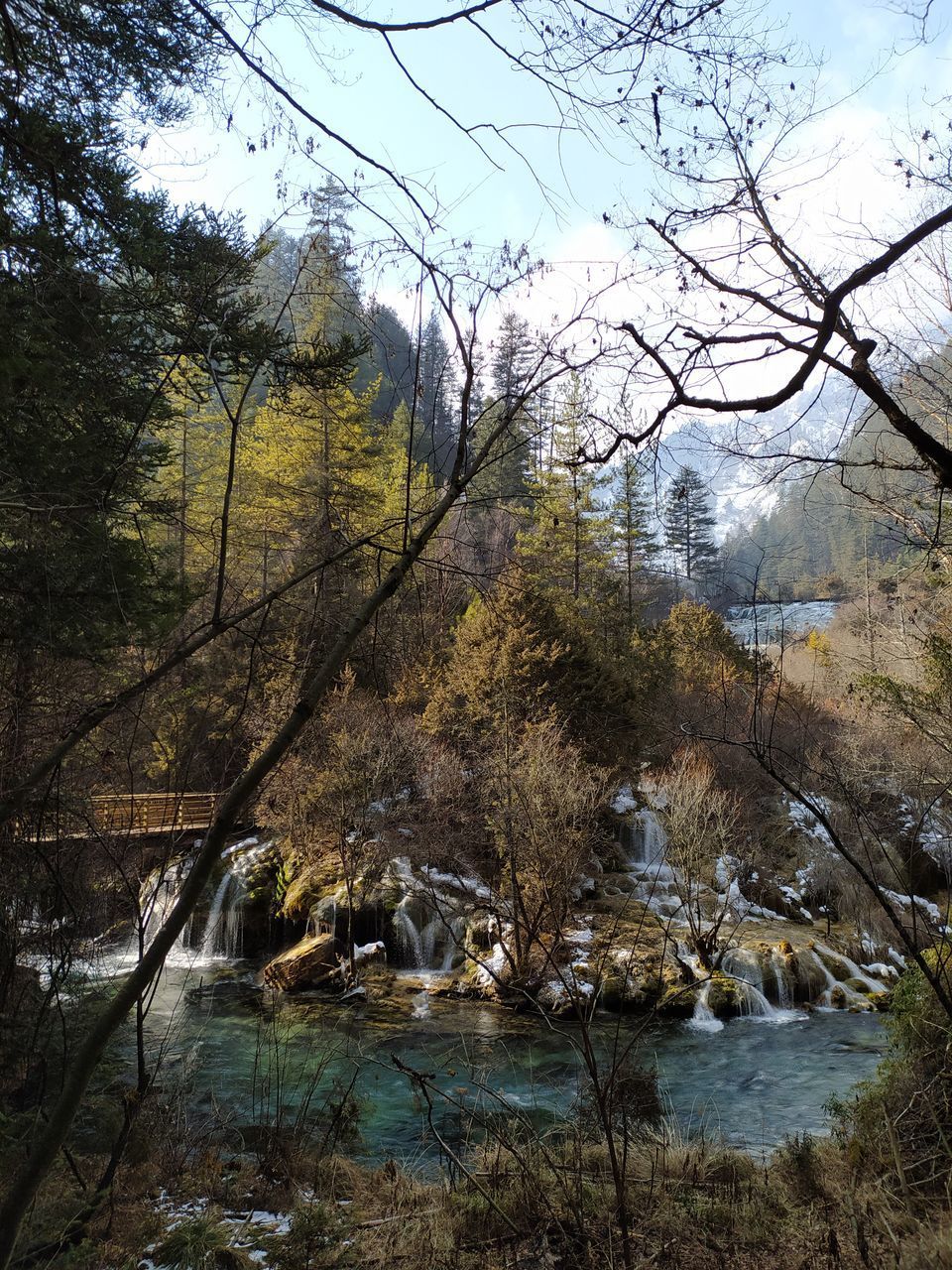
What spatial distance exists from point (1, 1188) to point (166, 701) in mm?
2845

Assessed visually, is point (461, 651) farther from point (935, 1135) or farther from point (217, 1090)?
point (935, 1135)

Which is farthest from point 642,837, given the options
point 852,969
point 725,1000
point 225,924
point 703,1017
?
point 225,924

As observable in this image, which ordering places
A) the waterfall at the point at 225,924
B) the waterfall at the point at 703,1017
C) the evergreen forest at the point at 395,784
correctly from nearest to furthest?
the evergreen forest at the point at 395,784, the waterfall at the point at 703,1017, the waterfall at the point at 225,924

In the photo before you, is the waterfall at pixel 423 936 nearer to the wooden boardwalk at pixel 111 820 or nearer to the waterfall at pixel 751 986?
the waterfall at pixel 751 986

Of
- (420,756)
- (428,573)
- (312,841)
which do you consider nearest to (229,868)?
(312,841)

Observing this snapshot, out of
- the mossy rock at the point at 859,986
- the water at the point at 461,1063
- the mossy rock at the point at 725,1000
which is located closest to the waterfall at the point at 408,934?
the water at the point at 461,1063

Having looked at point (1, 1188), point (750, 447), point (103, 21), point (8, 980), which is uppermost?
point (103, 21)

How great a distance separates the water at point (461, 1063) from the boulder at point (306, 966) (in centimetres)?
41

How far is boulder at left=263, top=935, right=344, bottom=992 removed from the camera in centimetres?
1180

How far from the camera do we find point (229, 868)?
49.2 ft

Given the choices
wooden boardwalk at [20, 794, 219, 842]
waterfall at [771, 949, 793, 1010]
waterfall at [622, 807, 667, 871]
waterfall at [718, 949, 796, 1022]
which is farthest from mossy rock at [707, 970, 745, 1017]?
wooden boardwalk at [20, 794, 219, 842]

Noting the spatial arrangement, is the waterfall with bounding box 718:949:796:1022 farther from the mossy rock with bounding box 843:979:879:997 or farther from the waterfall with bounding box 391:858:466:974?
the waterfall with bounding box 391:858:466:974

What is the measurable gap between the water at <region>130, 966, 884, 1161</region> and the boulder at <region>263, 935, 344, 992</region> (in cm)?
41

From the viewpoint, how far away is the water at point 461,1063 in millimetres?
7289
